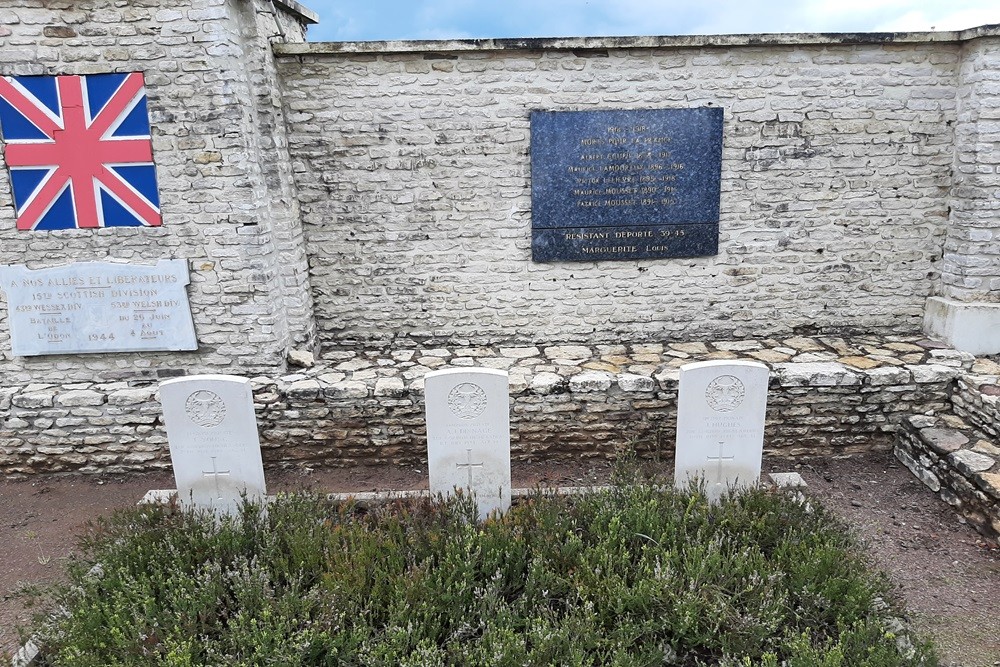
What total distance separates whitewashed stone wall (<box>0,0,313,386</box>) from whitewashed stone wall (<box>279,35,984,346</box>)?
1.69 feet

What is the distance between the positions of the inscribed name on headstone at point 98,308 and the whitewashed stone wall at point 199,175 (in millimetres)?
98

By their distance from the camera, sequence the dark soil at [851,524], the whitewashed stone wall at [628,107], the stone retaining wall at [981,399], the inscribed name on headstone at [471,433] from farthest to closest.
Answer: the whitewashed stone wall at [628,107] → the stone retaining wall at [981,399] → the inscribed name on headstone at [471,433] → the dark soil at [851,524]

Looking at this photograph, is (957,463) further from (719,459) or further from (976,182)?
(976,182)

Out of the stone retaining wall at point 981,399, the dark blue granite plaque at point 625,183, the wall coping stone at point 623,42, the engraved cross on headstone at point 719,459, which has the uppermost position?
→ the wall coping stone at point 623,42

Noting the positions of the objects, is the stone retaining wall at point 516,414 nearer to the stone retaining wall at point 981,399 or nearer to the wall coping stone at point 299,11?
the stone retaining wall at point 981,399

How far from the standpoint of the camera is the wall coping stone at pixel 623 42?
6.02 metres

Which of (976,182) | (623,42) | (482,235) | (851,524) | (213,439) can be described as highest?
(623,42)

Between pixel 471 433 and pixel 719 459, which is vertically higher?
pixel 471 433

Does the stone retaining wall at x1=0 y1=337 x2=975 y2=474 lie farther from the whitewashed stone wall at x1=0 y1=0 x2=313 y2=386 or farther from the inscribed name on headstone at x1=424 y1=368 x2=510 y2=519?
the inscribed name on headstone at x1=424 y1=368 x2=510 y2=519

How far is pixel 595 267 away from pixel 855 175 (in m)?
2.58

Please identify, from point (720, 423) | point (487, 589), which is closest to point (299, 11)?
point (720, 423)

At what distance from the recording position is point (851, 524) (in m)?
4.32

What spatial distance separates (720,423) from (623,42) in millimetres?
3488

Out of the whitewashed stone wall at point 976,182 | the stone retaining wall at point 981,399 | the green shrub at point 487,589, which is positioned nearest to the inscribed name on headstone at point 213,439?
the green shrub at point 487,589
